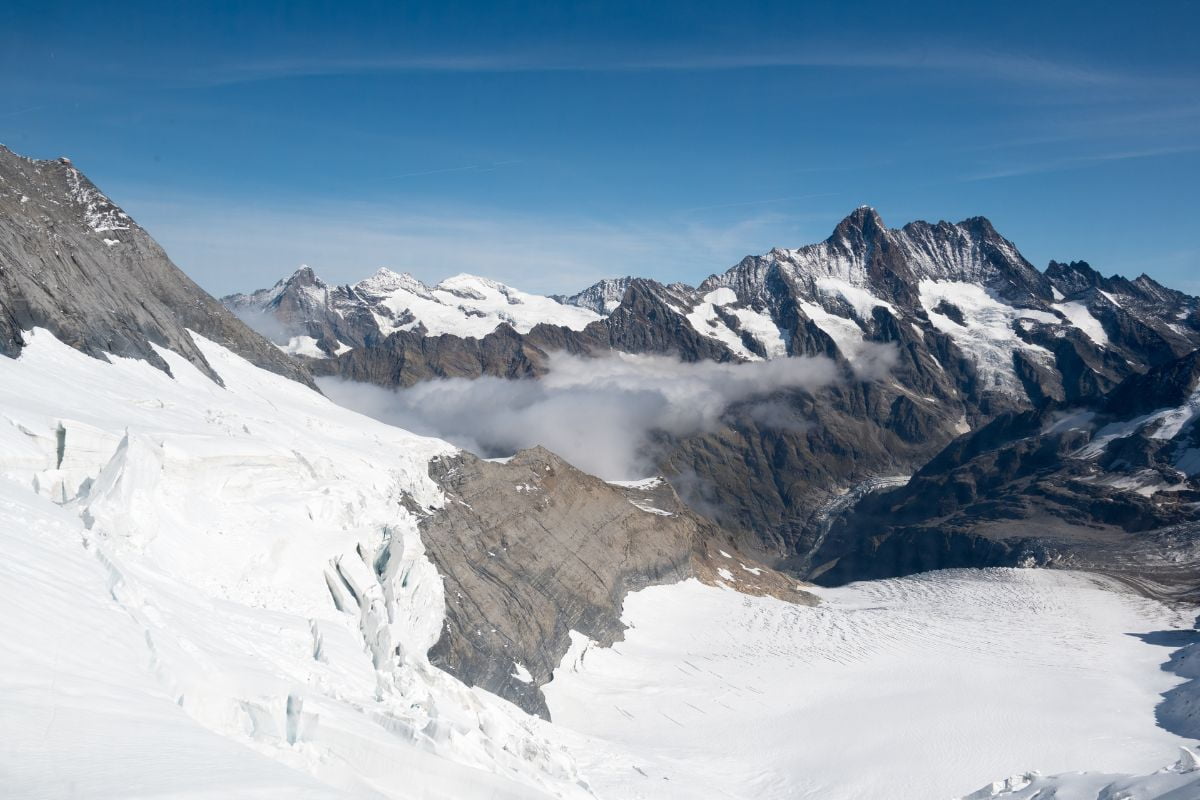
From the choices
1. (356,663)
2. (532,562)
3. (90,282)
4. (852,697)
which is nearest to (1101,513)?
(852,697)

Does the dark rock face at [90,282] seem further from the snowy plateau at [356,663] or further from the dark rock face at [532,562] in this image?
the dark rock face at [532,562]

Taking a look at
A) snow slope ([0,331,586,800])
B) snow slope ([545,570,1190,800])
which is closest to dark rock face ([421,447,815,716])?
snow slope ([545,570,1190,800])

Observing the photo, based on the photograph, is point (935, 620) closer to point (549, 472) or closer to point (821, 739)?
point (821, 739)

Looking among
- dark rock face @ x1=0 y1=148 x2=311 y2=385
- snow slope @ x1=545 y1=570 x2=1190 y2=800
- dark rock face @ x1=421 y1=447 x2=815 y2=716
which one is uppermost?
dark rock face @ x1=0 y1=148 x2=311 y2=385

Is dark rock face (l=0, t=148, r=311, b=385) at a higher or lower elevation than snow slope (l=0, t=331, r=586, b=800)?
higher

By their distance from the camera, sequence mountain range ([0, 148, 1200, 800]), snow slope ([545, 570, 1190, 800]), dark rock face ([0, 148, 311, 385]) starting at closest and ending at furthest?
mountain range ([0, 148, 1200, 800]), dark rock face ([0, 148, 311, 385]), snow slope ([545, 570, 1190, 800])

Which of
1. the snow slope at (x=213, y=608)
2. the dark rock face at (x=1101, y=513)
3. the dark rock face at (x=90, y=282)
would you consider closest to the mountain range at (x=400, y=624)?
the snow slope at (x=213, y=608)

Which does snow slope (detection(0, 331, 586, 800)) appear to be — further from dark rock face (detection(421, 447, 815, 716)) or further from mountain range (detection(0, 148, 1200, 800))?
dark rock face (detection(421, 447, 815, 716))

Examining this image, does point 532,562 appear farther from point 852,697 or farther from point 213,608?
point 213,608
